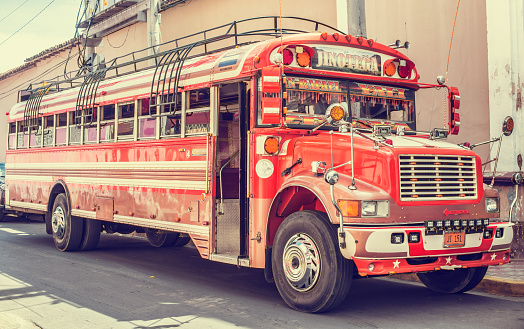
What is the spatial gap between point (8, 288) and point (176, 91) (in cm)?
308

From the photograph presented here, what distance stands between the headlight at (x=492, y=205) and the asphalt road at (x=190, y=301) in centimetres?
99

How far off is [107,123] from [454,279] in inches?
224

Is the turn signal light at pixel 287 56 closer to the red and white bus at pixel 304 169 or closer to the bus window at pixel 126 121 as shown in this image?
the red and white bus at pixel 304 169

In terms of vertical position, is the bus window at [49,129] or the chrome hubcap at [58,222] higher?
the bus window at [49,129]

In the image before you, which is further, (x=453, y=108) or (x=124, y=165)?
(x=124, y=165)

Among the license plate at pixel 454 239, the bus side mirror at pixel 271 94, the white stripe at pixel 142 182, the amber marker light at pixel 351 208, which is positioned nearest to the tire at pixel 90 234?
the white stripe at pixel 142 182

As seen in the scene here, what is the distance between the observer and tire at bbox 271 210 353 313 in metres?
6.42

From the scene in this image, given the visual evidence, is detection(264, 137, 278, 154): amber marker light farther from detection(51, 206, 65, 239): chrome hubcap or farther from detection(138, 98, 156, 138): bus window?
detection(51, 206, 65, 239): chrome hubcap

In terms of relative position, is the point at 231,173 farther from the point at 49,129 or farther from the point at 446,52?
the point at 49,129

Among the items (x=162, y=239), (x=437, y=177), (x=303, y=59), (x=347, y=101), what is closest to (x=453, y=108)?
(x=347, y=101)

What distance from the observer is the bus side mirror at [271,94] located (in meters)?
6.67

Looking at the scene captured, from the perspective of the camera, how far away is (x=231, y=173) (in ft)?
26.9

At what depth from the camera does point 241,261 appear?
7504 millimetres

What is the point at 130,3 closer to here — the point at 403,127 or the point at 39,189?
the point at 39,189
